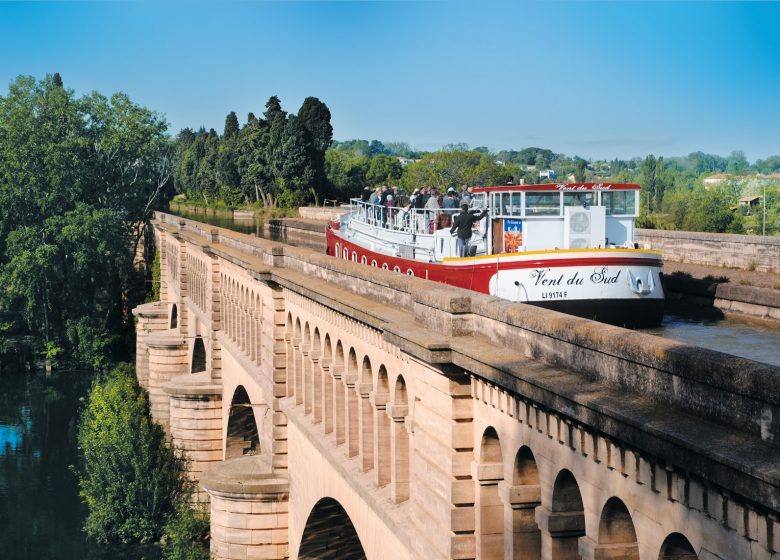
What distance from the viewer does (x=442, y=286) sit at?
40.8 ft

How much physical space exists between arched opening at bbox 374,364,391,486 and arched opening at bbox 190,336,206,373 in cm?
3027

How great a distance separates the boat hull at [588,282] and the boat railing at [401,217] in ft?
20.0

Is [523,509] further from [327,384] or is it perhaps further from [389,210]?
[389,210]

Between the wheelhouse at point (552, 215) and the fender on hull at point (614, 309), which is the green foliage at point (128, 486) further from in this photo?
the fender on hull at point (614, 309)

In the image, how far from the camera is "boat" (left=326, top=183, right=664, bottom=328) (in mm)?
17609

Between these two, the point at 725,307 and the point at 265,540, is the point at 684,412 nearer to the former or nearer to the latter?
the point at 725,307

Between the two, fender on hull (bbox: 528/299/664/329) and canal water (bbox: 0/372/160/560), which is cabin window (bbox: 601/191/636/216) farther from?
canal water (bbox: 0/372/160/560)

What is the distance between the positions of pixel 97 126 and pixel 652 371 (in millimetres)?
67632

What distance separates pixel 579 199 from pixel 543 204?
0.70m

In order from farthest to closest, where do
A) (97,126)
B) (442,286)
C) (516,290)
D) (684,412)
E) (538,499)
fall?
(97,126) < (516,290) < (442,286) < (538,499) < (684,412)

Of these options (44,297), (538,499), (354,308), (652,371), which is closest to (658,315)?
(354,308)

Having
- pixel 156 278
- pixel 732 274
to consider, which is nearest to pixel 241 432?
pixel 732 274

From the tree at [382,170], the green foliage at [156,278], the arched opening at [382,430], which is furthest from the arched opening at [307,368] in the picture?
the tree at [382,170]

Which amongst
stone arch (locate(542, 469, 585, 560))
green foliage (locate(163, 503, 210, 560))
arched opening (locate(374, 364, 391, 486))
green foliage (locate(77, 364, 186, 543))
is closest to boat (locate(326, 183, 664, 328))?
arched opening (locate(374, 364, 391, 486))
